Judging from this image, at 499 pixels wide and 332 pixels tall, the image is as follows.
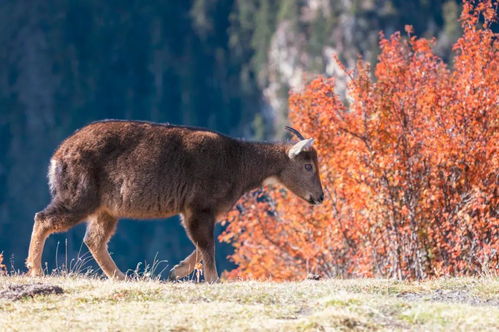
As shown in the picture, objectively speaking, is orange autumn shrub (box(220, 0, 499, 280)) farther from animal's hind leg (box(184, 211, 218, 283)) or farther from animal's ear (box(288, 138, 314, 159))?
animal's hind leg (box(184, 211, 218, 283))

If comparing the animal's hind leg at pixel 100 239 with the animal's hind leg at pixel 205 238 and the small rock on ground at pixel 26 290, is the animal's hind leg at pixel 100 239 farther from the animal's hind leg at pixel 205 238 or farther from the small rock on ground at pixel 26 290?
the small rock on ground at pixel 26 290

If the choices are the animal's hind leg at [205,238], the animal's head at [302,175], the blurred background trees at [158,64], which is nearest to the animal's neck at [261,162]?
the animal's head at [302,175]

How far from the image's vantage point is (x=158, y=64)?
596 ft

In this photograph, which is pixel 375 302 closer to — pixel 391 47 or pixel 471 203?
pixel 471 203

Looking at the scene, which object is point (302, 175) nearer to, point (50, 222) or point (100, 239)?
point (100, 239)

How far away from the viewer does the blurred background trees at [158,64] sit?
150125 mm

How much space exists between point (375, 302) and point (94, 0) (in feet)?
600

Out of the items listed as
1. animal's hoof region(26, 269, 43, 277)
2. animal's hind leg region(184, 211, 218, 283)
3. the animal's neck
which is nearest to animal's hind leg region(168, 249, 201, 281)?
animal's hind leg region(184, 211, 218, 283)

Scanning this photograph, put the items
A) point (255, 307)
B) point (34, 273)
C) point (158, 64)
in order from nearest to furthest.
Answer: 1. point (255, 307)
2. point (34, 273)
3. point (158, 64)

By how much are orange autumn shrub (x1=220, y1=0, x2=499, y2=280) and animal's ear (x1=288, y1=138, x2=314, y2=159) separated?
523 cm

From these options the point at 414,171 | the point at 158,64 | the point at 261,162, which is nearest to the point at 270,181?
the point at 261,162

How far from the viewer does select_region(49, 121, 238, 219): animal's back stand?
43.9ft

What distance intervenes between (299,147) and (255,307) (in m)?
5.91

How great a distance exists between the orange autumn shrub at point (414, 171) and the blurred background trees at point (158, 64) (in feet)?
376
